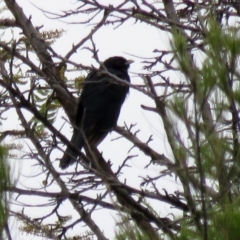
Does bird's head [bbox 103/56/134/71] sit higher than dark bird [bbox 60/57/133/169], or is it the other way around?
bird's head [bbox 103/56/134/71]

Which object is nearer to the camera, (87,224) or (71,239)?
(87,224)

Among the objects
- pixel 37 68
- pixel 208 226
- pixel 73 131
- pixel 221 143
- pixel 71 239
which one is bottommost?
pixel 208 226

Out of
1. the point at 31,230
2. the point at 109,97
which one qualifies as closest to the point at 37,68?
the point at 31,230

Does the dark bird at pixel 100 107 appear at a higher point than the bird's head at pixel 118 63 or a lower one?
lower

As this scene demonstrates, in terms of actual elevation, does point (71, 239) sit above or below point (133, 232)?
above

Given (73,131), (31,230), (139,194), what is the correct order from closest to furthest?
(139,194)
(31,230)
(73,131)

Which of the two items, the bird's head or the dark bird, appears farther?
the bird's head

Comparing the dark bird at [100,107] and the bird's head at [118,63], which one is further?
the bird's head at [118,63]

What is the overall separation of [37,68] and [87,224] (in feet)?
4.07

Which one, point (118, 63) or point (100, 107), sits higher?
point (118, 63)

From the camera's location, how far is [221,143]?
12.6 ft

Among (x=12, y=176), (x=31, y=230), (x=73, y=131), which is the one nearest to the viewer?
(x=12, y=176)

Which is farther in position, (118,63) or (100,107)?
(118,63)

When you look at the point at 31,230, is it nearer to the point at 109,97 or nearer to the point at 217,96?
the point at 217,96
